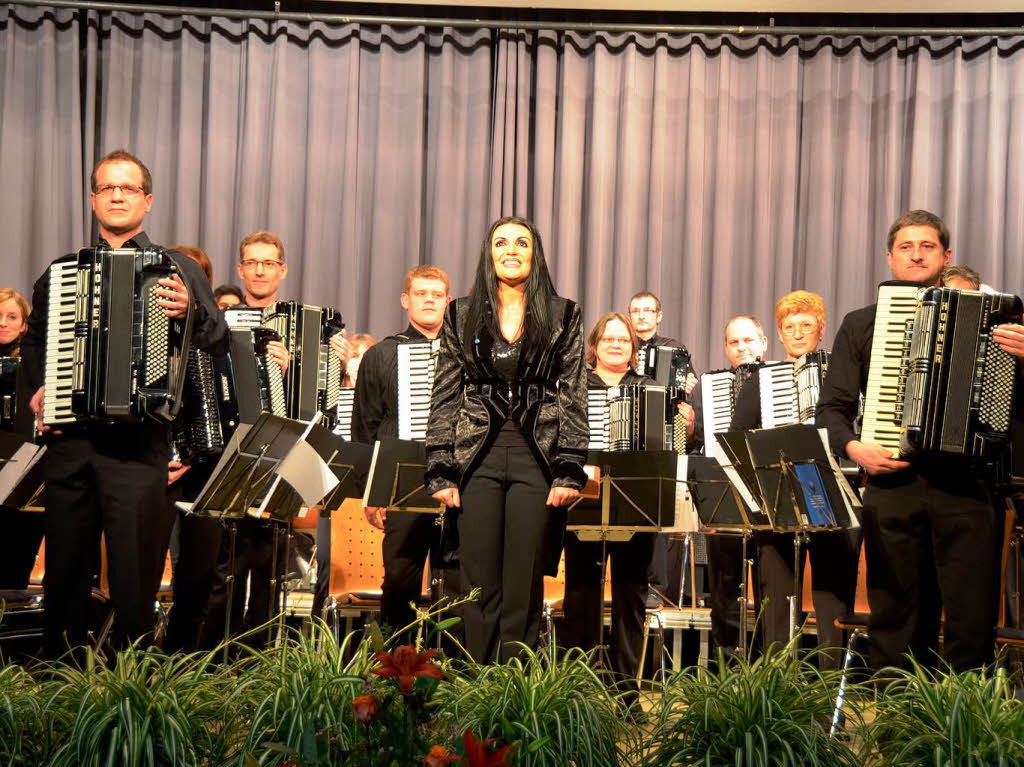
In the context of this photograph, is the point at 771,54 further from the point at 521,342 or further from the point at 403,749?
the point at 403,749

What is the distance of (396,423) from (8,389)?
2191 mm

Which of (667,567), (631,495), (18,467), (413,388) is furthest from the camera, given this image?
(667,567)

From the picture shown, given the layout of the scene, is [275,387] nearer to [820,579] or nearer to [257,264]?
[257,264]

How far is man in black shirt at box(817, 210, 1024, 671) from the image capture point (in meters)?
4.20

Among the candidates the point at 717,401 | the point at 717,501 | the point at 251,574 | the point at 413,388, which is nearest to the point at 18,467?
the point at 251,574

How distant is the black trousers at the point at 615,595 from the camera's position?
5707 mm

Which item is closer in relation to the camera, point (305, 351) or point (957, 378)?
point (957, 378)

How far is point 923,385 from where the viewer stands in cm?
425

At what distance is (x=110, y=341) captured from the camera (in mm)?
4215

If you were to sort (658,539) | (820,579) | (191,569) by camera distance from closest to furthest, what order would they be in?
(191,569) < (820,579) < (658,539)

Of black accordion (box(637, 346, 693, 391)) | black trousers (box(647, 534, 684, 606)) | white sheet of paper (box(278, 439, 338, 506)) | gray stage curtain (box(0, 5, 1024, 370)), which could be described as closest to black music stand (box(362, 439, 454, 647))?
white sheet of paper (box(278, 439, 338, 506))

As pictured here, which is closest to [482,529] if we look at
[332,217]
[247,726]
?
[247,726]

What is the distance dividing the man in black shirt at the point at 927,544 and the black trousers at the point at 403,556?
2125 millimetres

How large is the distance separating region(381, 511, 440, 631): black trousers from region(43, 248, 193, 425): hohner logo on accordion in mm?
1669
